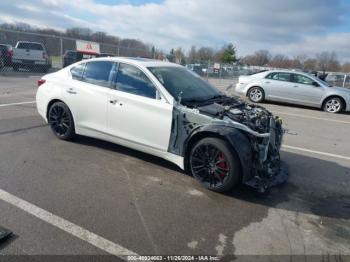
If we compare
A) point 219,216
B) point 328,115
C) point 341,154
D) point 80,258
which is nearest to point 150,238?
point 80,258

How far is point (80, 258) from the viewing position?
9.19ft

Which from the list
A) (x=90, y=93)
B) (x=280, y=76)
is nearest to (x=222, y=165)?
(x=90, y=93)

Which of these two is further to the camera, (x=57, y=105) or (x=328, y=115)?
(x=328, y=115)

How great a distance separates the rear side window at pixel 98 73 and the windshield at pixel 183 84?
2.54 ft

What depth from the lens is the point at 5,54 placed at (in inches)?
754

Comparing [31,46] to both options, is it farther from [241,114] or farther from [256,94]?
[241,114]

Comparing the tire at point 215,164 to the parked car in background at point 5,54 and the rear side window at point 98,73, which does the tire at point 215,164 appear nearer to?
the rear side window at point 98,73

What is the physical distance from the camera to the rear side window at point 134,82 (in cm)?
478

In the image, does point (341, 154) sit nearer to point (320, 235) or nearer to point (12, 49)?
point (320, 235)

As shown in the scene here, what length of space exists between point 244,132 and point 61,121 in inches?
134

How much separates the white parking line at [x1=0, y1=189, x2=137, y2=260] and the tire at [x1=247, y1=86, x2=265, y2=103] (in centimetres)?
1192

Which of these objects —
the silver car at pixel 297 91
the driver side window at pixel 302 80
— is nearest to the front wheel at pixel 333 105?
Answer: the silver car at pixel 297 91

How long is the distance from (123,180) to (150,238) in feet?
4.66

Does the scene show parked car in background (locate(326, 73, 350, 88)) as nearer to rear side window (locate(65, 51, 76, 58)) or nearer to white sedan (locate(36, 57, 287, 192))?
rear side window (locate(65, 51, 76, 58))
